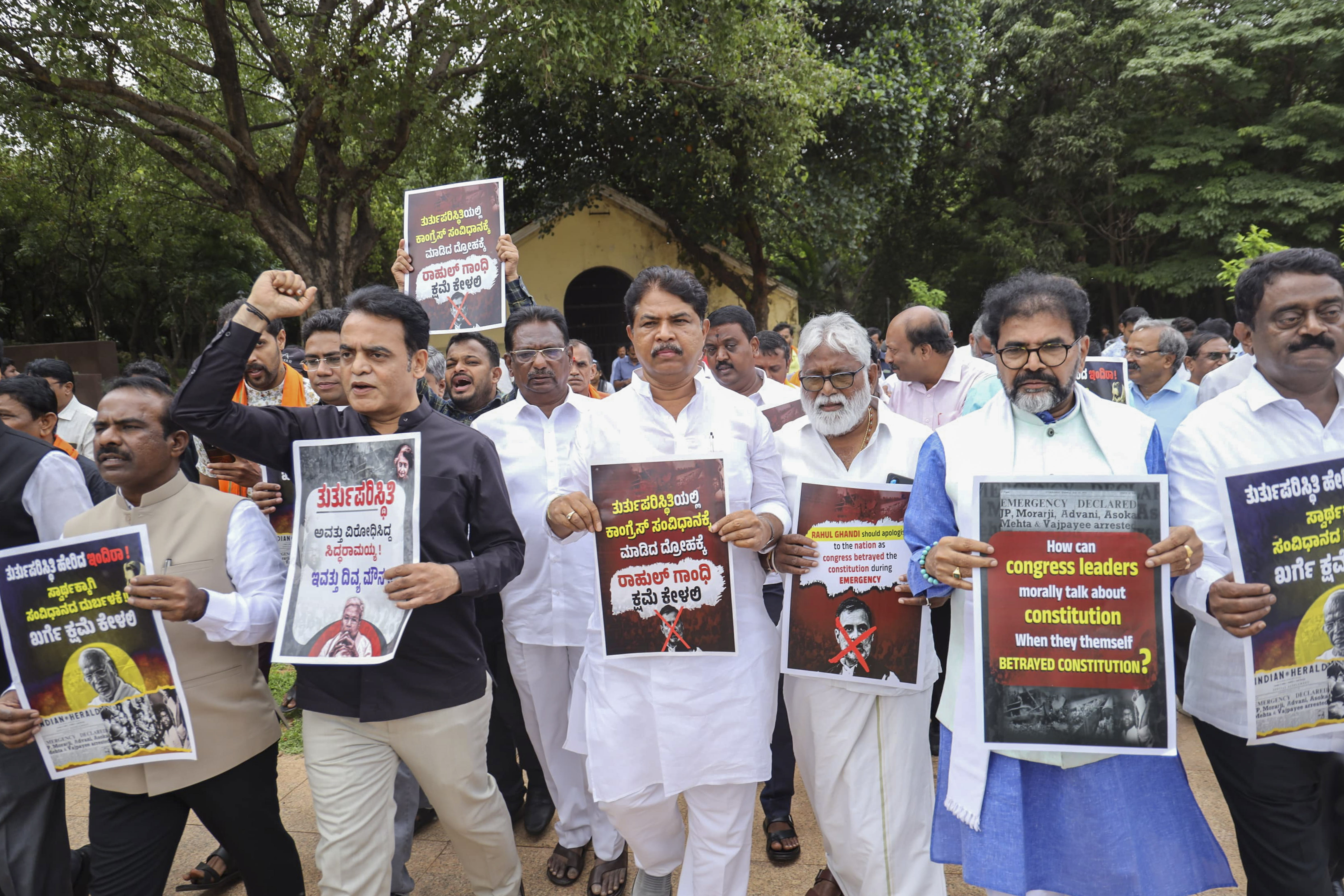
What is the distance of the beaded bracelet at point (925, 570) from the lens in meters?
2.55

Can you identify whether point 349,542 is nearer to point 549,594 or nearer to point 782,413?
point 549,594

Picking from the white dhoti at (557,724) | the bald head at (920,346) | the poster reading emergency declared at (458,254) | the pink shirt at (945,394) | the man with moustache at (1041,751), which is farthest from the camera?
the poster reading emergency declared at (458,254)

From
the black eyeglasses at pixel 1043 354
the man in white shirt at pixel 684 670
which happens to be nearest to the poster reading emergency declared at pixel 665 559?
A: the man in white shirt at pixel 684 670

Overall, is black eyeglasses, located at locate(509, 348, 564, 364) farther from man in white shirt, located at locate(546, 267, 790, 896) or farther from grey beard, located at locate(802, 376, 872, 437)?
grey beard, located at locate(802, 376, 872, 437)

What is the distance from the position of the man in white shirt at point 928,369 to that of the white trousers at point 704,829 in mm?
2279

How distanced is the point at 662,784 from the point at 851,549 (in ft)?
3.53

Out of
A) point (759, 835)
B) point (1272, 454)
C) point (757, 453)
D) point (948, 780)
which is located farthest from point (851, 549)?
point (759, 835)

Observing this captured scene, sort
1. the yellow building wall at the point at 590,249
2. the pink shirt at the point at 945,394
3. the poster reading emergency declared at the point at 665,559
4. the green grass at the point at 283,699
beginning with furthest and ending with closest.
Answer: the yellow building wall at the point at 590,249 → the green grass at the point at 283,699 → the pink shirt at the point at 945,394 → the poster reading emergency declared at the point at 665,559

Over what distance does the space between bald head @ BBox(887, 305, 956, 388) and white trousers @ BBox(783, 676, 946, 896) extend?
6.87 ft

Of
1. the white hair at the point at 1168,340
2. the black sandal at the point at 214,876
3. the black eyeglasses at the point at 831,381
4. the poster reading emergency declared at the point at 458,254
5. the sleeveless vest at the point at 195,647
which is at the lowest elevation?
the black sandal at the point at 214,876

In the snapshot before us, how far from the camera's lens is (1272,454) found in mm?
2510

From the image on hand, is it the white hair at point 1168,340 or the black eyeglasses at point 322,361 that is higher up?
the white hair at point 1168,340

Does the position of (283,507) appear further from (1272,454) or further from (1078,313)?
(1272,454)

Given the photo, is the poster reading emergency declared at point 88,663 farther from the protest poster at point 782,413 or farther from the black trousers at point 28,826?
the protest poster at point 782,413
